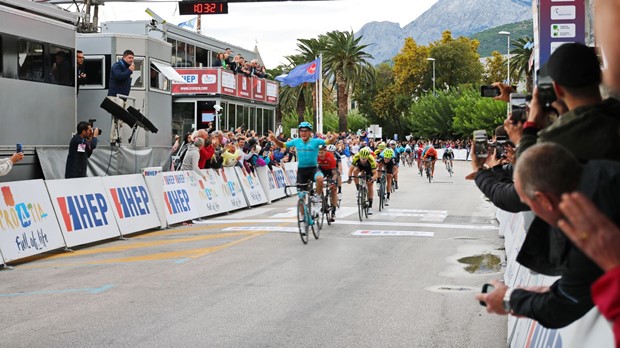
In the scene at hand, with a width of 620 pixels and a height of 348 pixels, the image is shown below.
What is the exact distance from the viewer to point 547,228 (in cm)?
359

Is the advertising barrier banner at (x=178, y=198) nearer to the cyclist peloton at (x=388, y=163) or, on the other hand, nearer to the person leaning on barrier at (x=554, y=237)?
the cyclist peloton at (x=388, y=163)

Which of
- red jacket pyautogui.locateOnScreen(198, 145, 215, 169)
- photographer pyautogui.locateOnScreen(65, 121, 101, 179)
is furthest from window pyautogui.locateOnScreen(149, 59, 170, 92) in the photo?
photographer pyautogui.locateOnScreen(65, 121, 101, 179)

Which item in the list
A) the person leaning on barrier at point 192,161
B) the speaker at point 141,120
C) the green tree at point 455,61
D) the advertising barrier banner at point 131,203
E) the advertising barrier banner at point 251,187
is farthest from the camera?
the green tree at point 455,61

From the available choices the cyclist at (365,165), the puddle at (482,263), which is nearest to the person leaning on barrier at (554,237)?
the puddle at (482,263)

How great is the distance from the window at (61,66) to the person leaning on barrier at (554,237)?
16924 mm

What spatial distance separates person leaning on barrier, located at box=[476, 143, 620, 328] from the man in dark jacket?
16.9 m

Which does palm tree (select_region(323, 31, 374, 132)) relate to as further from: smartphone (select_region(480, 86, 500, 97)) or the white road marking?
smartphone (select_region(480, 86, 500, 97))

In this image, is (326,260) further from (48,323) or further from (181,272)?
(48,323)

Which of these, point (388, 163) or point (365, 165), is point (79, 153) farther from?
point (388, 163)

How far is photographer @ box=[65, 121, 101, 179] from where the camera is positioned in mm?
16328

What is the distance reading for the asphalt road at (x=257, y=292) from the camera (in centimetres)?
755

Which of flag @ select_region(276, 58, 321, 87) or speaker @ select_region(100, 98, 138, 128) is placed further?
flag @ select_region(276, 58, 321, 87)

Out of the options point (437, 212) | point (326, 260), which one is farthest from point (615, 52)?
point (437, 212)

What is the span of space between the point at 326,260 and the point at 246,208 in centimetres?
1132
